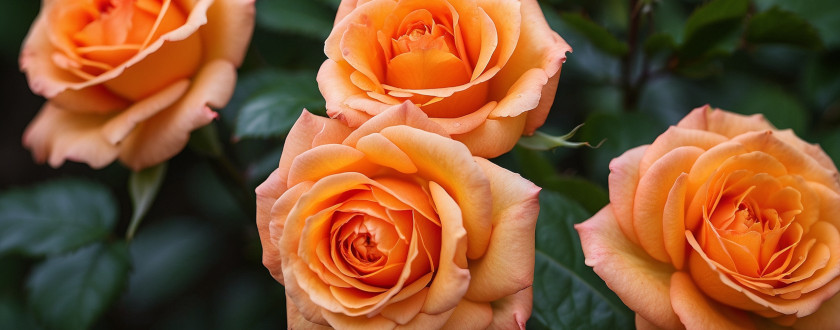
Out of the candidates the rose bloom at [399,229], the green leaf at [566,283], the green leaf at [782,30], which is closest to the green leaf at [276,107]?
the rose bloom at [399,229]

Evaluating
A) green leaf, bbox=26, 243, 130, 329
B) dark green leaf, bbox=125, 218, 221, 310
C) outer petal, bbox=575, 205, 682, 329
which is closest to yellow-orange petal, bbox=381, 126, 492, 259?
outer petal, bbox=575, 205, 682, 329

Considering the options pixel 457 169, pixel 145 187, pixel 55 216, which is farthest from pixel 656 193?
pixel 55 216

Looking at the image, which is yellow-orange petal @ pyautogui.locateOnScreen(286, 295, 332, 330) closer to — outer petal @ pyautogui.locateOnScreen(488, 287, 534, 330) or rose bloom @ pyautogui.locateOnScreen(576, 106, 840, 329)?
outer petal @ pyautogui.locateOnScreen(488, 287, 534, 330)

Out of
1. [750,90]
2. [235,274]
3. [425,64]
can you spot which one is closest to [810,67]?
[750,90]

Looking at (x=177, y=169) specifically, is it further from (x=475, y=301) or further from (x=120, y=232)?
(x=475, y=301)

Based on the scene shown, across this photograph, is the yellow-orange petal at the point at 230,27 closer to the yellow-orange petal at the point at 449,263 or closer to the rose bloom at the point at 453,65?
the rose bloom at the point at 453,65
